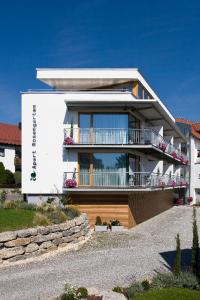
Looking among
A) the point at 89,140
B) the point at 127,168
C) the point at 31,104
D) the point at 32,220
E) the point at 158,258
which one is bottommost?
the point at 158,258

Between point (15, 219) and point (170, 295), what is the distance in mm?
9913

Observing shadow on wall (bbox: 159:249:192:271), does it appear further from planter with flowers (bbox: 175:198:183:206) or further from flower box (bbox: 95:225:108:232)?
planter with flowers (bbox: 175:198:183:206)

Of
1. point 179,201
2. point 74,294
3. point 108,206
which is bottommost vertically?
point 179,201

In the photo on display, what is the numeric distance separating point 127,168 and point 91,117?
13.5ft

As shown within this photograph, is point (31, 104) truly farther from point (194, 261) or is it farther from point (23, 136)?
point (194, 261)

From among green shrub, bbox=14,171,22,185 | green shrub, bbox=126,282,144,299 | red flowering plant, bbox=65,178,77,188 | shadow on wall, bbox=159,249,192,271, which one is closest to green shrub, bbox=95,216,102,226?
red flowering plant, bbox=65,178,77,188

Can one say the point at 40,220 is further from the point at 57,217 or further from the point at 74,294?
the point at 74,294

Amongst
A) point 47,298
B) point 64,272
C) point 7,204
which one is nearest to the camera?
point 47,298

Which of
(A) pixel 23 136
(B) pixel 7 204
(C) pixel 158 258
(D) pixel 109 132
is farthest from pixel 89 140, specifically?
(C) pixel 158 258

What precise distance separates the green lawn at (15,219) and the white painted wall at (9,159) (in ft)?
98.3

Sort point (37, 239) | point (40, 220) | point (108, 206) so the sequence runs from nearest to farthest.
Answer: point (37, 239), point (40, 220), point (108, 206)

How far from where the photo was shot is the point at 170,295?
36.9 ft

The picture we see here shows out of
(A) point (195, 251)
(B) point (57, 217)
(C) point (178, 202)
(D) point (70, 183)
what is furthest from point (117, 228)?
(C) point (178, 202)

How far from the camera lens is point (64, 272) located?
50.5 ft
